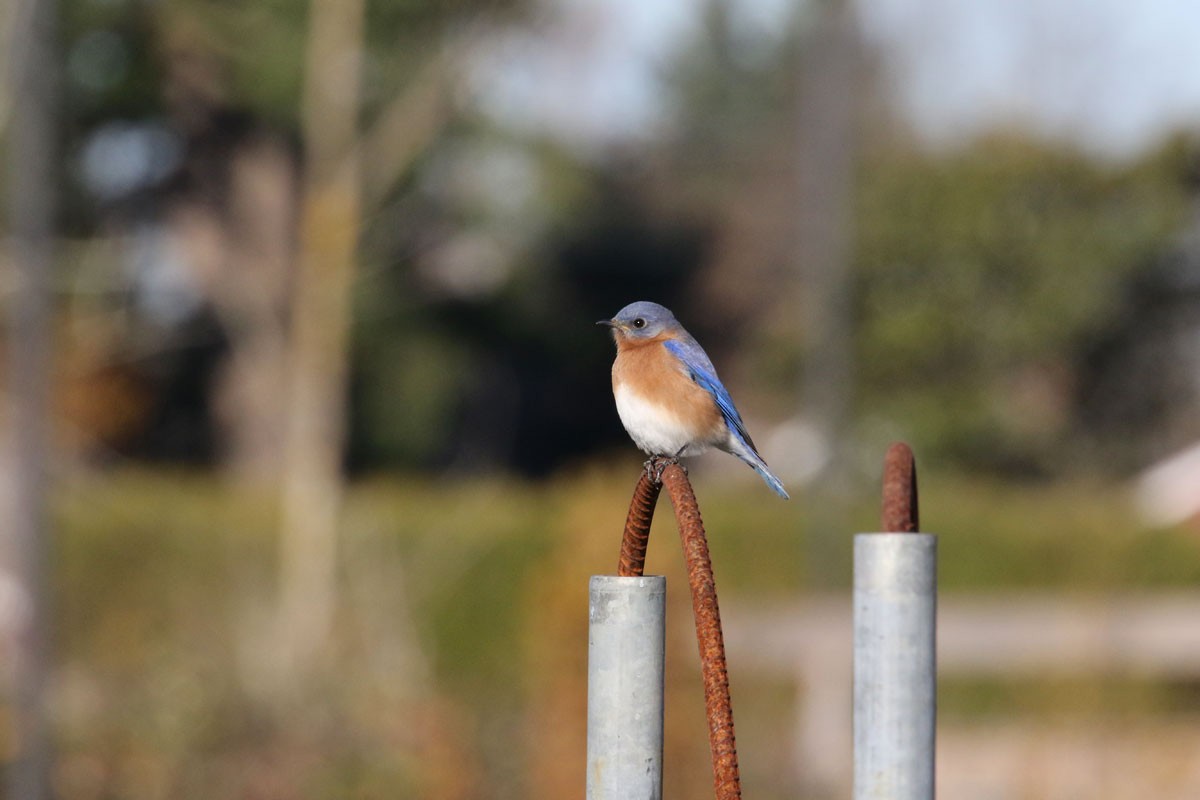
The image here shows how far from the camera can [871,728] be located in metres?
1.77

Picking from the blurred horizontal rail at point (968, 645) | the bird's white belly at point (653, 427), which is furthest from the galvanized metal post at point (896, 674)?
the blurred horizontal rail at point (968, 645)

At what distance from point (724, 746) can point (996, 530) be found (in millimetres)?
16968

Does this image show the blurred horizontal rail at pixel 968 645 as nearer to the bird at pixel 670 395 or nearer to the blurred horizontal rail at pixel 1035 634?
the blurred horizontal rail at pixel 1035 634

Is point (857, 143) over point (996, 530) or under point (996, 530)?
over

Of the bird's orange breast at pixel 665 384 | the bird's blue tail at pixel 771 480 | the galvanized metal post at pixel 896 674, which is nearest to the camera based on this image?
the galvanized metal post at pixel 896 674

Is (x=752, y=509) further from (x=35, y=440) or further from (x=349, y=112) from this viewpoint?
(x=35, y=440)

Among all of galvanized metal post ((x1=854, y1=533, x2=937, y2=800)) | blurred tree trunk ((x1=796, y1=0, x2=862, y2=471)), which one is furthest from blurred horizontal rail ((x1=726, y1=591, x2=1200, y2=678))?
galvanized metal post ((x1=854, y1=533, x2=937, y2=800))

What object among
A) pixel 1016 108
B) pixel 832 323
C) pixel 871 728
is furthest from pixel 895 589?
pixel 1016 108

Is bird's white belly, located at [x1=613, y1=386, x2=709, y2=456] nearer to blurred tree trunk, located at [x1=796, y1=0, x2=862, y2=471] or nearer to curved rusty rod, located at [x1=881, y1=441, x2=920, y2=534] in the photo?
curved rusty rod, located at [x1=881, y1=441, x2=920, y2=534]

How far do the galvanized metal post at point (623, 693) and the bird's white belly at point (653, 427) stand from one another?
1515mm

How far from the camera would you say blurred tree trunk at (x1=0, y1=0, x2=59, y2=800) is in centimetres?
780

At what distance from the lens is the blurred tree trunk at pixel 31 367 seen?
7.80 meters

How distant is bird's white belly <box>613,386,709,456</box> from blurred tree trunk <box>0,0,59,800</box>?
5016 mm

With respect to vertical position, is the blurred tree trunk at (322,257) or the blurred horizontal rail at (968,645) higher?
the blurred tree trunk at (322,257)
